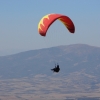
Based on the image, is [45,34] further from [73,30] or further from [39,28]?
[73,30]

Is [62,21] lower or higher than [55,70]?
higher

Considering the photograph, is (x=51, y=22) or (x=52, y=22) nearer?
(x=51, y=22)

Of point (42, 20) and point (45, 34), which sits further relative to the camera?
point (42, 20)

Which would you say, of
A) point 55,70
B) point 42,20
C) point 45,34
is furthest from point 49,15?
point 55,70

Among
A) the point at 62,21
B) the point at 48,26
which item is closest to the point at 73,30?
the point at 62,21

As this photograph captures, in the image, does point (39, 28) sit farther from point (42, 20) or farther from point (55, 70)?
point (55, 70)

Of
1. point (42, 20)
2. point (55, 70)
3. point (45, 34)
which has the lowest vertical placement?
point (55, 70)
